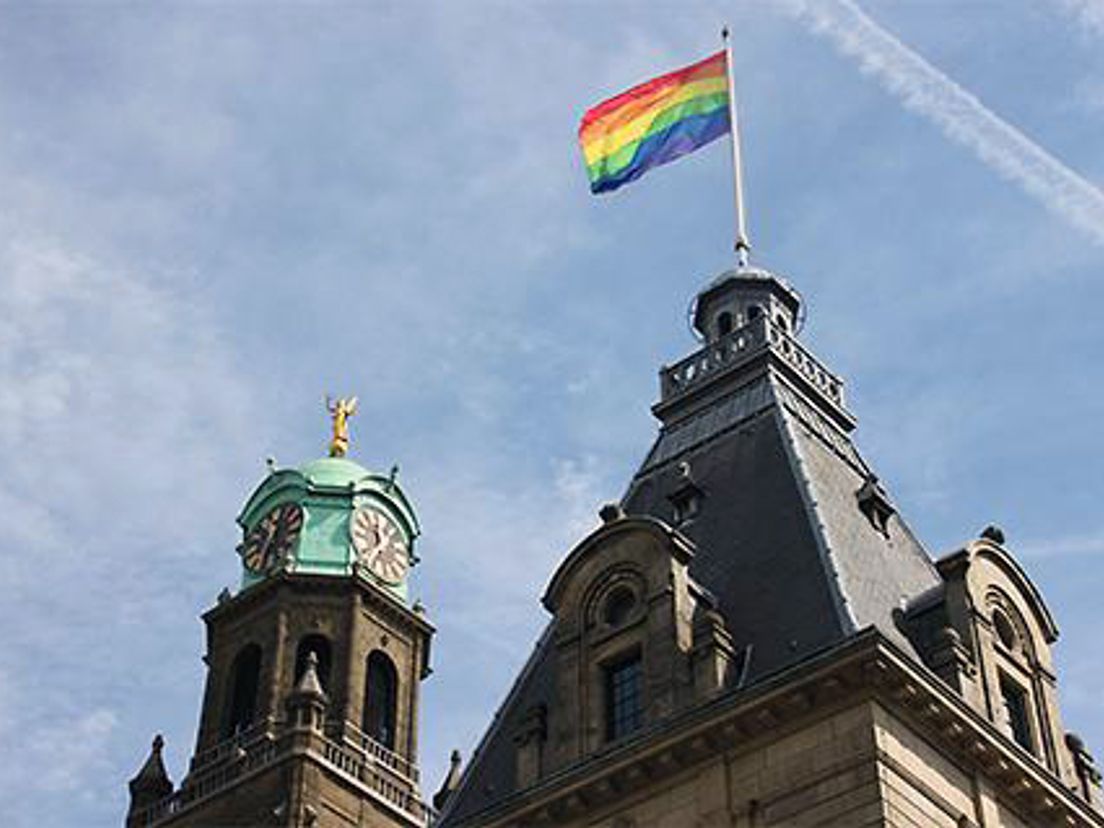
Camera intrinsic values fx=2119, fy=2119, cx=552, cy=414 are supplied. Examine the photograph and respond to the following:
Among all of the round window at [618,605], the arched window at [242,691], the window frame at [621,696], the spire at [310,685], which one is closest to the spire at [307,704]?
the spire at [310,685]

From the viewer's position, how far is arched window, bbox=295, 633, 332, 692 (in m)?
68.8

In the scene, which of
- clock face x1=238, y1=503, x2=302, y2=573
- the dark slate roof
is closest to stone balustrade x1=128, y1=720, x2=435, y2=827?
clock face x1=238, y1=503, x2=302, y2=573

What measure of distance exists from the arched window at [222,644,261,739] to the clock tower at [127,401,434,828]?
0.05 m

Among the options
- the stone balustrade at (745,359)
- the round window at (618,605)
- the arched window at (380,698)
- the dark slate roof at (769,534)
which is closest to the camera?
the dark slate roof at (769,534)

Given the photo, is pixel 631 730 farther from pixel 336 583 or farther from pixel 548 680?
pixel 336 583

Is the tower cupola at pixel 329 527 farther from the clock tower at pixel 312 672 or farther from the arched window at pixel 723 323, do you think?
the arched window at pixel 723 323

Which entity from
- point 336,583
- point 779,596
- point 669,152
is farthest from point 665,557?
point 336,583

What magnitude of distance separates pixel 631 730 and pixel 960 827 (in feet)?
20.2

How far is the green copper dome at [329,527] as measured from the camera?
7094 cm

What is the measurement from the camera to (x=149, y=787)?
6838 centimetres

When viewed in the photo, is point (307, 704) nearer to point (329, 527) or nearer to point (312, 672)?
point (312, 672)

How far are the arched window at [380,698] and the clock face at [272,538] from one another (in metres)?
4.82

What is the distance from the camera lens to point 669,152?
4944 cm

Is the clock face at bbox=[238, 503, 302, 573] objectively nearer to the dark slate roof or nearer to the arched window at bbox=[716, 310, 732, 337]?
the arched window at bbox=[716, 310, 732, 337]
